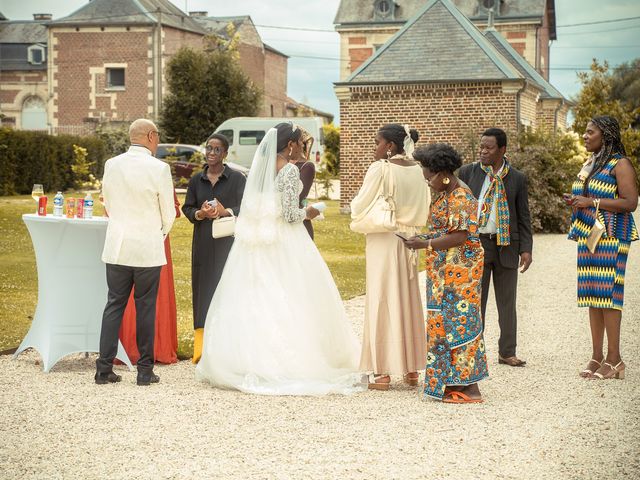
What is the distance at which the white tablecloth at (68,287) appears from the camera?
775cm

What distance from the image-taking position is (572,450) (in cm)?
539

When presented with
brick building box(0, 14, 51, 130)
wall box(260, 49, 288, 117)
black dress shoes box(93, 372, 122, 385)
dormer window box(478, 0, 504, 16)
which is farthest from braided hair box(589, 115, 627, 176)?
wall box(260, 49, 288, 117)

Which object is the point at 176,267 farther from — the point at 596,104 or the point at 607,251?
the point at 596,104

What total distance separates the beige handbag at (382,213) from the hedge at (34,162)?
24.5 metres

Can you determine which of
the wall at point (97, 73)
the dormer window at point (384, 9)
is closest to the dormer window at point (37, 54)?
the wall at point (97, 73)

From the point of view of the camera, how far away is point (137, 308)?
24.0ft

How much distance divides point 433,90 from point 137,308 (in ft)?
63.4

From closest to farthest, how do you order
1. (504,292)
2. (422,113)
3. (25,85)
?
(504,292) < (422,113) < (25,85)

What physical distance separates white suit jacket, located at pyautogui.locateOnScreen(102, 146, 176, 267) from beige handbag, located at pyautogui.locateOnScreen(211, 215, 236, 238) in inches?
22.4

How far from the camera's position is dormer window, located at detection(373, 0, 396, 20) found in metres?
52.8

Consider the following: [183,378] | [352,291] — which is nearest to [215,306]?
[183,378]

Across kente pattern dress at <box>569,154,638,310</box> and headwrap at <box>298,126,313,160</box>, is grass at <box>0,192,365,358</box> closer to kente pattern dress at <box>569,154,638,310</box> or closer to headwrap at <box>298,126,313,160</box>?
headwrap at <box>298,126,313,160</box>

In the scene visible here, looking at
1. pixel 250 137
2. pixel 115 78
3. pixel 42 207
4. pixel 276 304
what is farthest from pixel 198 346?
pixel 115 78

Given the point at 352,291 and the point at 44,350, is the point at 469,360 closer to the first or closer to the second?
the point at 44,350
